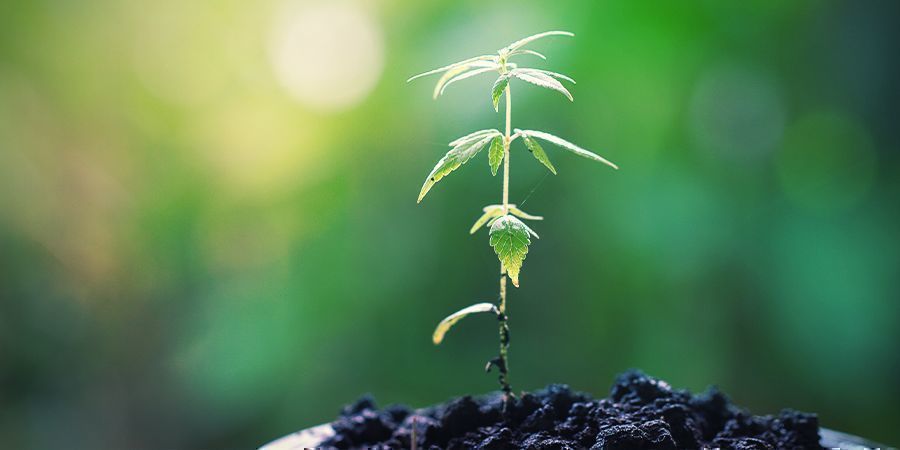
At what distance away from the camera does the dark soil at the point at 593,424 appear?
829 mm

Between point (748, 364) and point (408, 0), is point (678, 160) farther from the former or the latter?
point (408, 0)

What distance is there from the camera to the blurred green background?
1962mm

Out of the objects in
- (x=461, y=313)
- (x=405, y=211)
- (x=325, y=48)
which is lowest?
(x=461, y=313)

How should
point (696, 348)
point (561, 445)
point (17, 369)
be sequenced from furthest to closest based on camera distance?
point (696, 348) → point (17, 369) → point (561, 445)

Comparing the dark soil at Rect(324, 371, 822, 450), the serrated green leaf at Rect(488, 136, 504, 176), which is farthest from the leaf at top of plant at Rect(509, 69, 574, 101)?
Result: the dark soil at Rect(324, 371, 822, 450)

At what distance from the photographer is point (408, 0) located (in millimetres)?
2037

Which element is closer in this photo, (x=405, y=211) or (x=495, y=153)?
(x=495, y=153)

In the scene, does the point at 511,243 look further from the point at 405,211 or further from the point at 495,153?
the point at 405,211

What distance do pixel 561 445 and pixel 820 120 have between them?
1.54 m

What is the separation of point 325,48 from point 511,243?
134 centimetres

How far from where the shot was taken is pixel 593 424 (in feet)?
2.86

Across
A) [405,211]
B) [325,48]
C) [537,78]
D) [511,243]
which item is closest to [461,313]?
[511,243]

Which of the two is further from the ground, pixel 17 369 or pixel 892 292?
pixel 17 369

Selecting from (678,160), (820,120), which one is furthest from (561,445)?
(820,120)
